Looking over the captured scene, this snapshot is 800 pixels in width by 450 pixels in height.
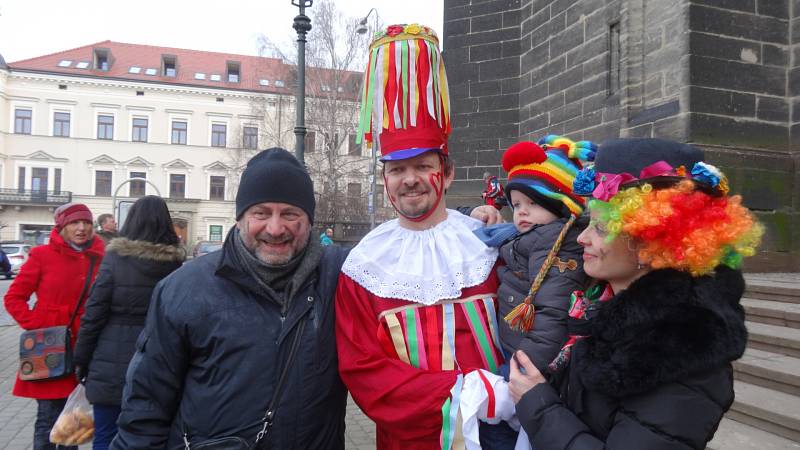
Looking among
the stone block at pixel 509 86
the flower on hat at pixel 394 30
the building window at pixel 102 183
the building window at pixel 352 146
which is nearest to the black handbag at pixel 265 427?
the flower on hat at pixel 394 30

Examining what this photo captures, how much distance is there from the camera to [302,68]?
8.39 m

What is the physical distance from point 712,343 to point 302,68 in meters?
7.90

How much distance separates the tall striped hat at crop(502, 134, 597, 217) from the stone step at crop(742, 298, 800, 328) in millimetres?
2520

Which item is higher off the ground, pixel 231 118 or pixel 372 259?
pixel 231 118

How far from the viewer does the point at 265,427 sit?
1926mm

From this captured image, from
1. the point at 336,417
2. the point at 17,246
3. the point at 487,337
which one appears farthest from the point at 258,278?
the point at 17,246

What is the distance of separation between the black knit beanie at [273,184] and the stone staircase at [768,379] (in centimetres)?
282

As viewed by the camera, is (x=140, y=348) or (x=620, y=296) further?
(x=140, y=348)

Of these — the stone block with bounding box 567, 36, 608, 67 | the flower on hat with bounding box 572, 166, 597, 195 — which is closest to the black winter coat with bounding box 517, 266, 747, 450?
the flower on hat with bounding box 572, 166, 597, 195

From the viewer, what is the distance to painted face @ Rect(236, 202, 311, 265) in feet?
6.83

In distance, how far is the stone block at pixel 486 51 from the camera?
7.90 metres

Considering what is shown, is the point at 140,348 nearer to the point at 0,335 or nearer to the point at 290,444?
the point at 290,444

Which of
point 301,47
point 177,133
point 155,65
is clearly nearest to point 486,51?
point 301,47

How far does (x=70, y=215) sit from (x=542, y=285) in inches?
140
